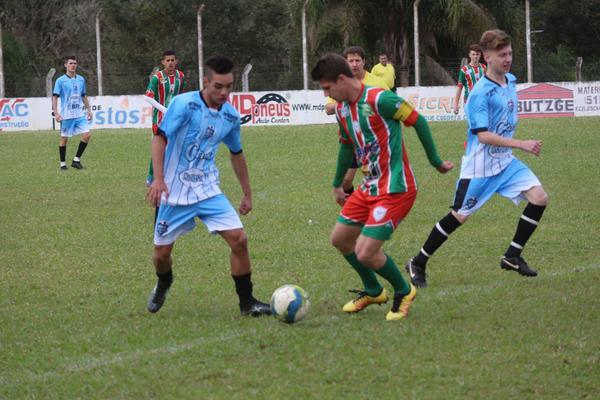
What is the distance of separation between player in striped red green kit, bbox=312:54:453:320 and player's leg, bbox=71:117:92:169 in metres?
12.9

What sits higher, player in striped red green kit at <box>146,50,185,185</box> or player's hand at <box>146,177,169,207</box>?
player in striped red green kit at <box>146,50,185,185</box>

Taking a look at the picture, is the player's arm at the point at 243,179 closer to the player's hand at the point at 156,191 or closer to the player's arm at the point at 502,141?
the player's hand at the point at 156,191

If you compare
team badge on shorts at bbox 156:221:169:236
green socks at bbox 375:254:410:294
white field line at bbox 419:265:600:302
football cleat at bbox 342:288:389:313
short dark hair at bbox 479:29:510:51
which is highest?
short dark hair at bbox 479:29:510:51

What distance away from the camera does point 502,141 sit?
735cm

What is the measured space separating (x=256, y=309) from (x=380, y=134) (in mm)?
1430

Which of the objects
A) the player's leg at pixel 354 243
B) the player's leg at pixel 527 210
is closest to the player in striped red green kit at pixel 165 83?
the player's leg at pixel 527 210

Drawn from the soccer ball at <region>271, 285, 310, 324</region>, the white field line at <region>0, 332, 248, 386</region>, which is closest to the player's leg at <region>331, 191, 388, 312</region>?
the soccer ball at <region>271, 285, 310, 324</region>

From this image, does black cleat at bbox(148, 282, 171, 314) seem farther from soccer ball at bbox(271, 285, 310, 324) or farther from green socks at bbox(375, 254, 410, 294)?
green socks at bbox(375, 254, 410, 294)

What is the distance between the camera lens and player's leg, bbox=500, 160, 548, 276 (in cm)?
764

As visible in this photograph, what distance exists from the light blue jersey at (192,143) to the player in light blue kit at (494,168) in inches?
77.0

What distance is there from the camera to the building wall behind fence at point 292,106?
28.6 m

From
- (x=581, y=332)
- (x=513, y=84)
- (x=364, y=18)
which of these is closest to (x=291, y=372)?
(x=581, y=332)

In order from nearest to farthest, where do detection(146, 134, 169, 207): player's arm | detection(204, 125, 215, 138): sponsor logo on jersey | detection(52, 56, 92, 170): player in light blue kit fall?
1. detection(146, 134, 169, 207): player's arm
2. detection(204, 125, 215, 138): sponsor logo on jersey
3. detection(52, 56, 92, 170): player in light blue kit

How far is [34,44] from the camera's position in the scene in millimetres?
54906
